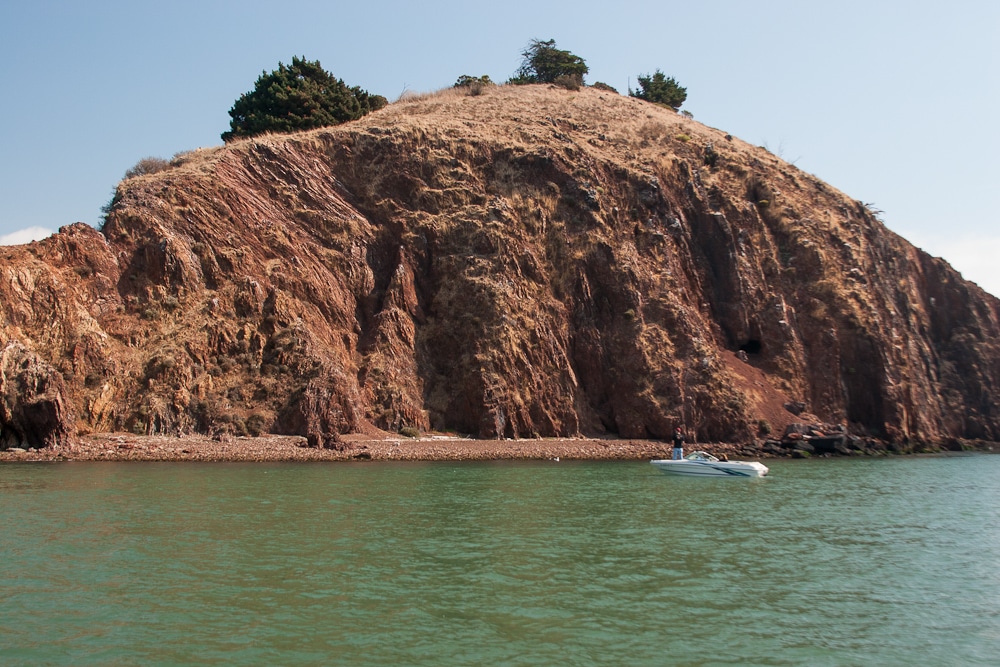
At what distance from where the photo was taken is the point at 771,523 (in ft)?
71.1

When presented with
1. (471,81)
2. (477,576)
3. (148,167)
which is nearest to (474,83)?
(471,81)

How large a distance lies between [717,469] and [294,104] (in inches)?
1606

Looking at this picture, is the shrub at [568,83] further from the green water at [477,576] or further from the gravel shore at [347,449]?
the green water at [477,576]

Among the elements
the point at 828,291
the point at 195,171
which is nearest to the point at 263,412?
the point at 195,171

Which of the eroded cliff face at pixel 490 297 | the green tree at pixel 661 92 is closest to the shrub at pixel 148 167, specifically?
the eroded cliff face at pixel 490 297

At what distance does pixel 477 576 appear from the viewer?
577 inches

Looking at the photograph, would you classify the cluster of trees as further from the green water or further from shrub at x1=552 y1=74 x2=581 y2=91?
the green water

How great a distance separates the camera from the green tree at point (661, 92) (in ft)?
279

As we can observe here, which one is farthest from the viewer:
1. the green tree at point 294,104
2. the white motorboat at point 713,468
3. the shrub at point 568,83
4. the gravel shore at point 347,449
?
the shrub at point 568,83

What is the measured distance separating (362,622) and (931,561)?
12.9m

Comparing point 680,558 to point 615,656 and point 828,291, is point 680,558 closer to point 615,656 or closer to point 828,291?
point 615,656

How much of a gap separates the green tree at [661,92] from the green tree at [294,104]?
36.1m

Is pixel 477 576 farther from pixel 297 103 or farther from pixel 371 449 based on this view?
pixel 297 103

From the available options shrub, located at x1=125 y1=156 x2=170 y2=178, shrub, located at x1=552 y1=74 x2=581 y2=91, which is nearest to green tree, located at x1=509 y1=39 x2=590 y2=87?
shrub, located at x1=552 y1=74 x2=581 y2=91
